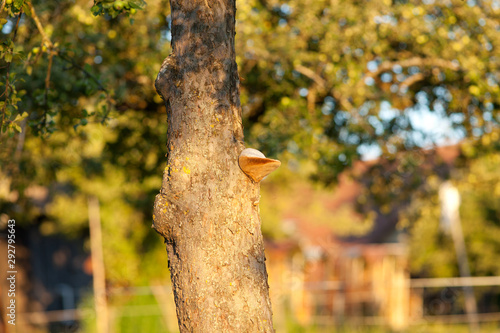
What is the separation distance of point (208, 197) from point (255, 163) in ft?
0.92

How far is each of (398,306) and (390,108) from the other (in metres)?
9.18

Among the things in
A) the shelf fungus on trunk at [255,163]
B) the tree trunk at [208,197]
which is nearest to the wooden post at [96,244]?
the tree trunk at [208,197]

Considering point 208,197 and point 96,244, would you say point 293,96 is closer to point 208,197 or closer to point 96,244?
point 208,197

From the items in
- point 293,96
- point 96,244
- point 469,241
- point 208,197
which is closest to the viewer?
point 208,197

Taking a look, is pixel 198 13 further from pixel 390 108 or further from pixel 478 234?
pixel 478 234

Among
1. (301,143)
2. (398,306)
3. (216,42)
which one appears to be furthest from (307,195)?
(216,42)

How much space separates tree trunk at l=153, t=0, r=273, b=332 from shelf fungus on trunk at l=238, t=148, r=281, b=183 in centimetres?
4

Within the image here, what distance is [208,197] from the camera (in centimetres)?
259

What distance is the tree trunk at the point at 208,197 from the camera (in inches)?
99.7

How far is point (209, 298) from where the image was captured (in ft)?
8.26

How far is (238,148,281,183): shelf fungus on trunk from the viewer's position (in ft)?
8.48

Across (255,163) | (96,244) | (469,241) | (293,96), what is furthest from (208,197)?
(469,241)

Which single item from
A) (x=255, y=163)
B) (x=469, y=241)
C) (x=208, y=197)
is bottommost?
(x=208, y=197)

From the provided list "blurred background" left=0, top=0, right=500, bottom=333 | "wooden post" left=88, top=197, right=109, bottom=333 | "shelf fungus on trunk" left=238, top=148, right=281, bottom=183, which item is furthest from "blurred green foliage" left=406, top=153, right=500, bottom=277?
"shelf fungus on trunk" left=238, top=148, right=281, bottom=183
